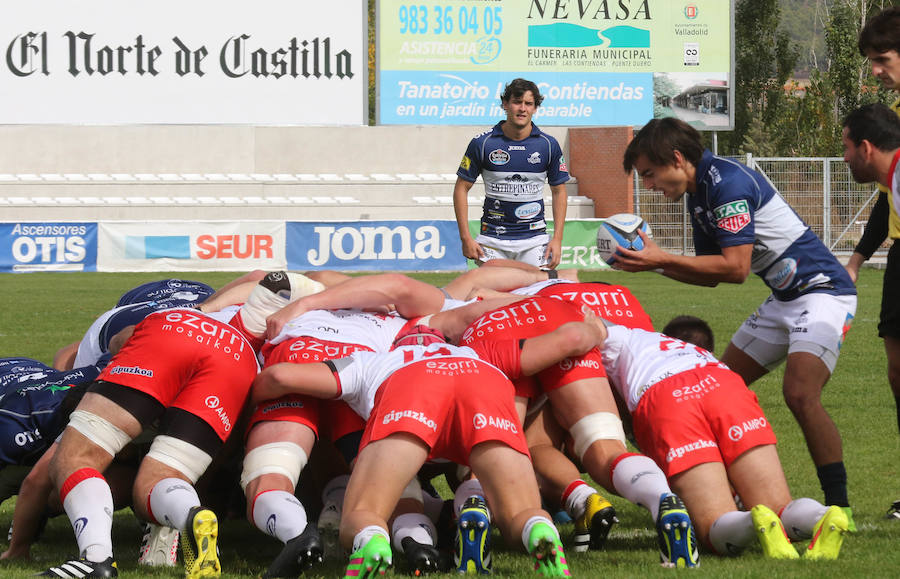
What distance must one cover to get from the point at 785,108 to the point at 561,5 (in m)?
21.6

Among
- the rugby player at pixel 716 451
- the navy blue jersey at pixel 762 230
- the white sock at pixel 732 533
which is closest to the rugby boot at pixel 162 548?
the rugby player at pixel 716 451

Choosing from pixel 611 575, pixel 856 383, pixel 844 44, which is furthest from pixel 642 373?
pixel 844 44

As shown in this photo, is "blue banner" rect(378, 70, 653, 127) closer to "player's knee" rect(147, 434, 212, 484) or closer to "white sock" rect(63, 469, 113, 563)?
"player's knee" rect(147, 434, 212, 484)

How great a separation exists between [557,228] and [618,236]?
138 inches

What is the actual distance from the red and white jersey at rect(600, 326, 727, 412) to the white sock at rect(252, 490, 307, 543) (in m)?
1.58

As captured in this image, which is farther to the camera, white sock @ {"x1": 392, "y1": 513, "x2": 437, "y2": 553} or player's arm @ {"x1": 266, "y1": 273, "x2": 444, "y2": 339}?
player's arm @ {"x1": 266, "y1": 273, "x2": 444, "y2": 339}

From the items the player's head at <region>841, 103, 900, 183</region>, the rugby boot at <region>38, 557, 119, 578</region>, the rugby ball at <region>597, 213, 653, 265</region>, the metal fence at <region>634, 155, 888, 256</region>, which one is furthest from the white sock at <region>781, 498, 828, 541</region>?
the metal fence at <region>634, 155, 888, 256</region>

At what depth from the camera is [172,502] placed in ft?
13.7

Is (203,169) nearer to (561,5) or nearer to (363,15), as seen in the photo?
(363,15)

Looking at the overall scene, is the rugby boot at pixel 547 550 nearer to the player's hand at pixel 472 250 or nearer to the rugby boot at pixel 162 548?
the rugby boot at pixel 162 548

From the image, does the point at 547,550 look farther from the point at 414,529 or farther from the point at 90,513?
the point at 90,513

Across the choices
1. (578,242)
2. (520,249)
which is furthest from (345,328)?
(578,242)

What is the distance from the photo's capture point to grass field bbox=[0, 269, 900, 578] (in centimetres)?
420

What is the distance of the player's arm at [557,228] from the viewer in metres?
8.77
